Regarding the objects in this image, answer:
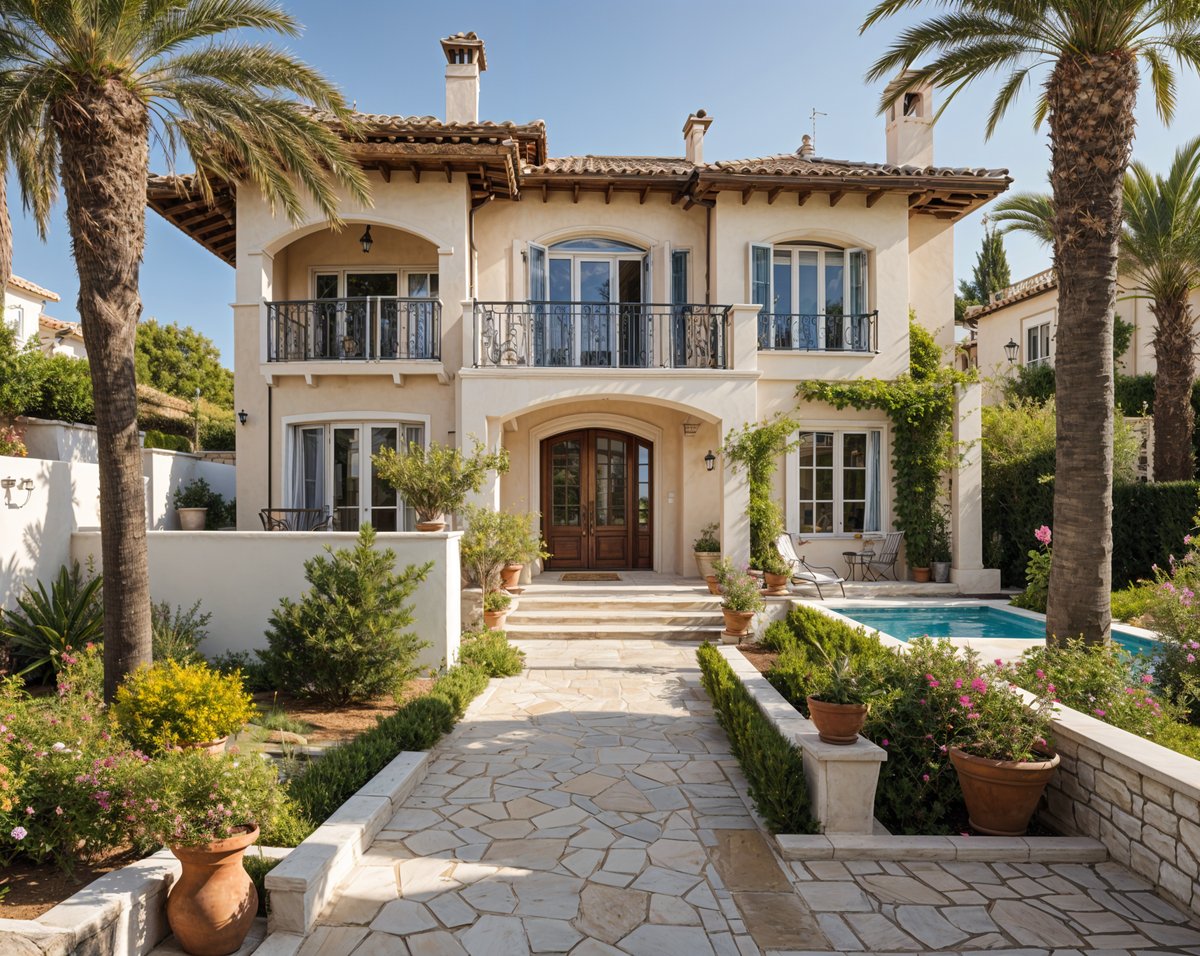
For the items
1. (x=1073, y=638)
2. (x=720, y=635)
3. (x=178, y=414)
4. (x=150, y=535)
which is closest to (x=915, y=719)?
(x=1073, y=638)

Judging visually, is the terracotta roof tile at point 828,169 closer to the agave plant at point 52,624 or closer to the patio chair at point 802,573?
the patio chair at point 802,573

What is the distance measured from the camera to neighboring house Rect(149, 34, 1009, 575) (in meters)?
13.0

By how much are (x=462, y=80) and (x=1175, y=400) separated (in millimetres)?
14969

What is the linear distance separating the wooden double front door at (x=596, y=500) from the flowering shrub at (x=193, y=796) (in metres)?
11.3

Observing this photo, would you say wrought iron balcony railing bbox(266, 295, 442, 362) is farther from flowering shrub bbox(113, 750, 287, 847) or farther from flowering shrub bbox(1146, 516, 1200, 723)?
flowering shrub bbox(1146, 516, 1200, 723)

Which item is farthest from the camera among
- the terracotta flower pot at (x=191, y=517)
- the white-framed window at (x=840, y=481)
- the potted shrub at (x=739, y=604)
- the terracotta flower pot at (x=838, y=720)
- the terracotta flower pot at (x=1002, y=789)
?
the white-framed window at (x=840, y=481)

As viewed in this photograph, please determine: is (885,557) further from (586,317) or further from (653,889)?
(653,889)

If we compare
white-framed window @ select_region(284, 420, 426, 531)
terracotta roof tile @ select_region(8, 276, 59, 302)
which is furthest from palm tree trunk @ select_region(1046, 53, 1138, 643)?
terracotta roof tile @ select_region(8, 276, 59, 302)

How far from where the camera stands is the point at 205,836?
3711 millimetres

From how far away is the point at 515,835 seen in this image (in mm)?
5027

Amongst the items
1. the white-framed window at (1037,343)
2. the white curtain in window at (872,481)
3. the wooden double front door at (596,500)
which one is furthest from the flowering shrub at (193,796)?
the white-framed window at (1037,343)

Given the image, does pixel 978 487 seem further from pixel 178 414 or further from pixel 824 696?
pixel 178 414

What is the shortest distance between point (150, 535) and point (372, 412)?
15.8 feet

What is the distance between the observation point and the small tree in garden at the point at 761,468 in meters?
12.8
